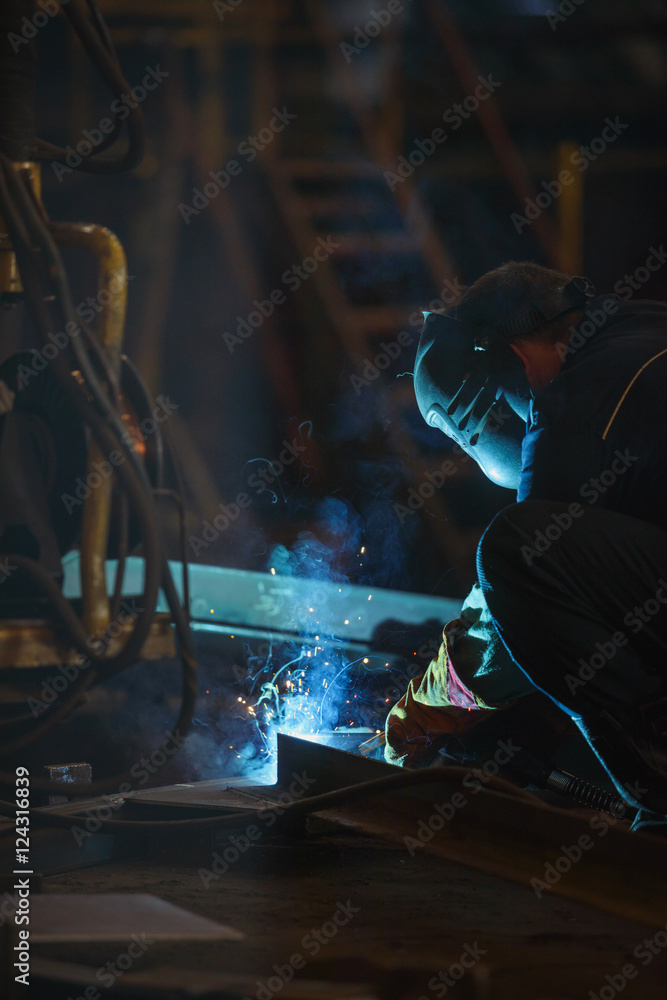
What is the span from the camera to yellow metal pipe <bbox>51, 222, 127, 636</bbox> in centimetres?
386

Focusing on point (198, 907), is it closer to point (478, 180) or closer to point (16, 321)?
point (16, 321)

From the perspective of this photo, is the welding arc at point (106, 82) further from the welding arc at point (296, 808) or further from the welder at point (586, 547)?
the welding arc at point (296, 808)

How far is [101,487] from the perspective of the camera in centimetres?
387

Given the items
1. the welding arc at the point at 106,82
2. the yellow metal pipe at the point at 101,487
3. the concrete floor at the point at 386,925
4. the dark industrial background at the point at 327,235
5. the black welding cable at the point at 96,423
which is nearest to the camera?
the concrete floor at the point at 386,925

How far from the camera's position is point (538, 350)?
2676 millimetres

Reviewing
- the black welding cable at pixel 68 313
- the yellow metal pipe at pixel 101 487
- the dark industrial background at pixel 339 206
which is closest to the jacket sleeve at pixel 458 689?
the black welding cable at pixel 68 313

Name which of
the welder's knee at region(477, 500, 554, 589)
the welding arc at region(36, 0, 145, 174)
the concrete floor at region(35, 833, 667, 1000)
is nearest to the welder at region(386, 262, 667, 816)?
the welder's knee at region(477, 500, 554, 589)

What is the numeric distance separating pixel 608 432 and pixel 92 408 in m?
1.47

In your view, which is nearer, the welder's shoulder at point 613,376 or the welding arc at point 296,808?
the welding arc at point 296,808

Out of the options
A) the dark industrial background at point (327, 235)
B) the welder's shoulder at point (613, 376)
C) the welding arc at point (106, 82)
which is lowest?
the dark industrial background at point (327, 235)

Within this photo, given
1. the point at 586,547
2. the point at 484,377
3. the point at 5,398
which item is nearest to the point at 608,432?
the point at 586,547

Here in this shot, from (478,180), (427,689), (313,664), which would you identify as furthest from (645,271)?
(427,689)

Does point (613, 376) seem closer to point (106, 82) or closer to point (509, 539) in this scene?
point (509, 539)

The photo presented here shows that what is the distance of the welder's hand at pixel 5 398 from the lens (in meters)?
3.67
